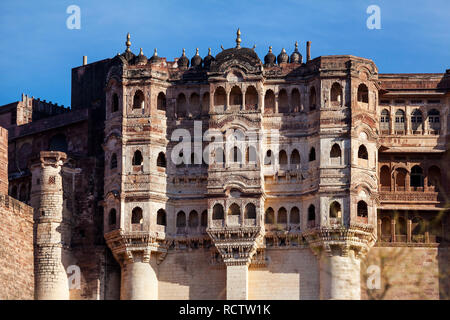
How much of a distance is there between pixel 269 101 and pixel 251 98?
2.92 ft

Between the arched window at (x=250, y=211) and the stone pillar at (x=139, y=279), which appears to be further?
the arched window at (x=250, y=211)

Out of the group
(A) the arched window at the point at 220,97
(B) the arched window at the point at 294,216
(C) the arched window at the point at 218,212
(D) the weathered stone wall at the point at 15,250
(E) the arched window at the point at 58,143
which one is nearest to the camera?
(D) the weathered stone wall at the point at 15,250

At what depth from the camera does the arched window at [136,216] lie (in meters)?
67.9

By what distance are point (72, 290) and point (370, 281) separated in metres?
13.3

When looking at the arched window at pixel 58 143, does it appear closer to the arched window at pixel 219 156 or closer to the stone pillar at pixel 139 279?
the stone pillar at pixel 139 279

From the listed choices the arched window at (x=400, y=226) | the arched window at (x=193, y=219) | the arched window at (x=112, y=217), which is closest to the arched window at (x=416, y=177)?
the arched window at (x=400, y=226)

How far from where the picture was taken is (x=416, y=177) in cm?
7044

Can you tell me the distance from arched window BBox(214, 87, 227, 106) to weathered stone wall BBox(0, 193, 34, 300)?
9896mm

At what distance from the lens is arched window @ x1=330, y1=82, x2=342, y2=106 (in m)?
67.8

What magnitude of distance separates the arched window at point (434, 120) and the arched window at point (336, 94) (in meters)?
5.03

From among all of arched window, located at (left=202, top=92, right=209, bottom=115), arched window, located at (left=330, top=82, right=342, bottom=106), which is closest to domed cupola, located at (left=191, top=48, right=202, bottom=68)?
arched window, located at (left=202, top=92, right=209, bottom=115)

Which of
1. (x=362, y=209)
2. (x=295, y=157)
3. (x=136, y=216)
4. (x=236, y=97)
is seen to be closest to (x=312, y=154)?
(x=295, y=157)

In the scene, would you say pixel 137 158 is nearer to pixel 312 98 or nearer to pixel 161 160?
pixel 161 160

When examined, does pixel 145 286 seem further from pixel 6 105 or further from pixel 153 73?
pixel 6 105
